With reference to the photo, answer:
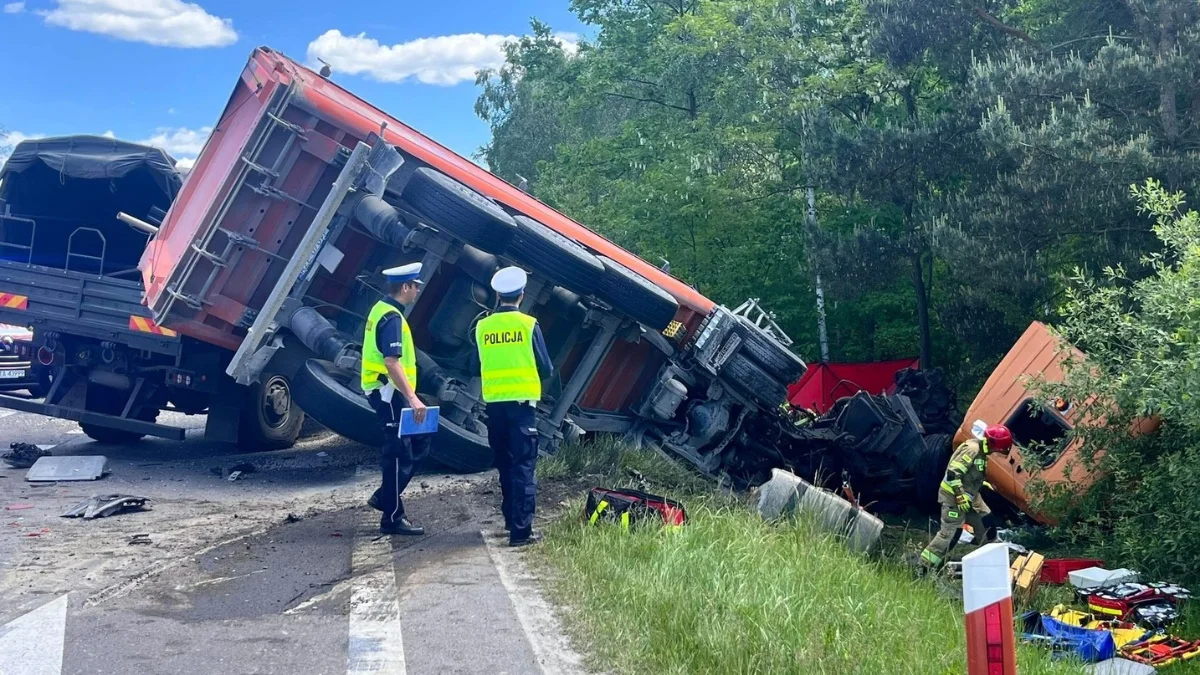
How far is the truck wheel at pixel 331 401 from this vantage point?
268 inches

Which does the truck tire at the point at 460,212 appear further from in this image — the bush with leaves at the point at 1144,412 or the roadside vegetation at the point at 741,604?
the bush with leaves at the point at 1144,412

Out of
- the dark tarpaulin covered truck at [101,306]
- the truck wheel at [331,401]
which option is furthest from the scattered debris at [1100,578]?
the dark tarpaulin covered truck at [101,306]

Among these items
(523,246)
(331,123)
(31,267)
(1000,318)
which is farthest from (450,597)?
(1000,318)

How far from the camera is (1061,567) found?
22.0ft

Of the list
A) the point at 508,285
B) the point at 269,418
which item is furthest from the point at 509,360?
the point at 269,418

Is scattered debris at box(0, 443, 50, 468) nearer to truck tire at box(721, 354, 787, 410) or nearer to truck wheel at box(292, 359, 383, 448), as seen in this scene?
truck wheel at box(292, 359, 383, 448)

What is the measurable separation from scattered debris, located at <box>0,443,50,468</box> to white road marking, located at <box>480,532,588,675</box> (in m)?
5.00

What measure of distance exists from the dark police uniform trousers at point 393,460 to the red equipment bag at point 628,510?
95 cm

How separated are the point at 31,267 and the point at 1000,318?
470 inches

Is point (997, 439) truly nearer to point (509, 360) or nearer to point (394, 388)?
point (509, 360)

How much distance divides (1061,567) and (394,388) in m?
4.14

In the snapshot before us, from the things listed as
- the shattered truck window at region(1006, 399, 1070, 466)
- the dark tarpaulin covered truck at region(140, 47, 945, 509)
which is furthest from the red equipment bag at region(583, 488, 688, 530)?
the shattered truck window at region(1006, 399, 1070, 466)

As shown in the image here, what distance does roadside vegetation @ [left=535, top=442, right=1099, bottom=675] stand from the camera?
3.52 metres

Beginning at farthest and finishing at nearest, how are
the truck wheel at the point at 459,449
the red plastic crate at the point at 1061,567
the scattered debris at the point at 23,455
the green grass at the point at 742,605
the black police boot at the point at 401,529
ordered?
the scattered debris at the point at 23,455
the truck wheel at the point at 459,449
the red plastic crate at the point at 1061,567
the black police boot at the point at 401,529
the green grass at the point at 742,605
